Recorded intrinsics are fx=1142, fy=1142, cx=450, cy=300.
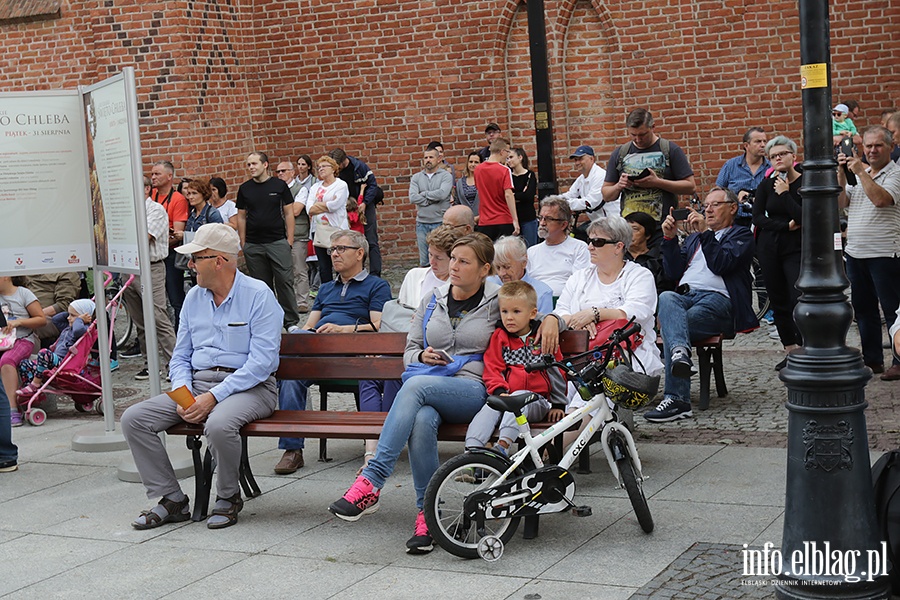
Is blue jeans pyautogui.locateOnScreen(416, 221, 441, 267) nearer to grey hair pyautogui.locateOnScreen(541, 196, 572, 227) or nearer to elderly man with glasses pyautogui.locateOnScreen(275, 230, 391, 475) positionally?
grey hair pyautogui.locateOnScreen(541, 196, 572, 227)

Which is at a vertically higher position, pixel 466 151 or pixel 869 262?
pixel 466 151

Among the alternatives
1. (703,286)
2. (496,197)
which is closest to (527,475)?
(703,286)

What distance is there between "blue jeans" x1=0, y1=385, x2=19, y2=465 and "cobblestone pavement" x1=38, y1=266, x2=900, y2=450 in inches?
75.1

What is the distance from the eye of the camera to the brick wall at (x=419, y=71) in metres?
15.0

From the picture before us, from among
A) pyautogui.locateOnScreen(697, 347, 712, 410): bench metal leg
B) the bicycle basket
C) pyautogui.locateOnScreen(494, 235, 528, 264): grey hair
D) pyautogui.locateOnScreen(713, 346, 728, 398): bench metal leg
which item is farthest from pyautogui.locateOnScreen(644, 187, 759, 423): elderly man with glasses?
the bicycle basket

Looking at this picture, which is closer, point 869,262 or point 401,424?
point 401,424

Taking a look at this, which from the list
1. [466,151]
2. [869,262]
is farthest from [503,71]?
[869,262]

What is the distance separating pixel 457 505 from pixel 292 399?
222cm

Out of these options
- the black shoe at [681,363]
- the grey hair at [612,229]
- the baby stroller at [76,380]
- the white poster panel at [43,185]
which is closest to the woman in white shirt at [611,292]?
the grey hair at [612,229]

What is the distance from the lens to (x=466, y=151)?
16.7m

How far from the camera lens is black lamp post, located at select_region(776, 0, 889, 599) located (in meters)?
4.18

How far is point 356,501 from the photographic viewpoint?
5.53 meters

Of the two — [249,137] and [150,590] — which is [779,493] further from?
[249,137]

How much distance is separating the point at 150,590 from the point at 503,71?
12453 mm
